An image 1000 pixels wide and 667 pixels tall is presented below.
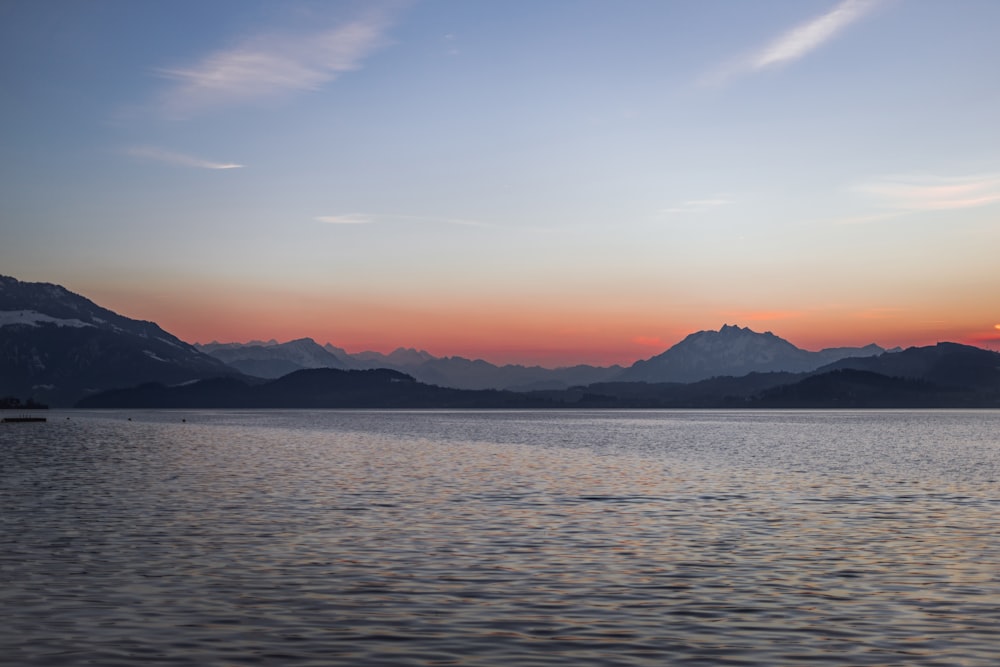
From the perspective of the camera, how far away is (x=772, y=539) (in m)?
44.1

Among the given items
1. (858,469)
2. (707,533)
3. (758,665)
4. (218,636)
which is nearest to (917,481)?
(858,469)

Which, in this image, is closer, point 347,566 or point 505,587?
point 505,587

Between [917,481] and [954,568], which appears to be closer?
[954,568]

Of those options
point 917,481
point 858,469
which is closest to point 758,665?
point 917,481

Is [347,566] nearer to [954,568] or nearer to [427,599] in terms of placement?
[427,599]

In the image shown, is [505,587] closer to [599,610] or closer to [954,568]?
[599,610]

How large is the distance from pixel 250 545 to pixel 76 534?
958cm

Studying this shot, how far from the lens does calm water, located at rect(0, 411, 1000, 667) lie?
79.5 ft

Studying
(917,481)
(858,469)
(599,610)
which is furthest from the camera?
(858,469)

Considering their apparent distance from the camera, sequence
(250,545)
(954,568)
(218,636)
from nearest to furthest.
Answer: (218,636) → (954,568) → (250,545)

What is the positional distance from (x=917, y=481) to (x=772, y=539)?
1671 inches

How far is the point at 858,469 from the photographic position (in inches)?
3789

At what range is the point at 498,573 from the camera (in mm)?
35000

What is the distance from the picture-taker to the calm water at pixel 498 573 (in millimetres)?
24219
